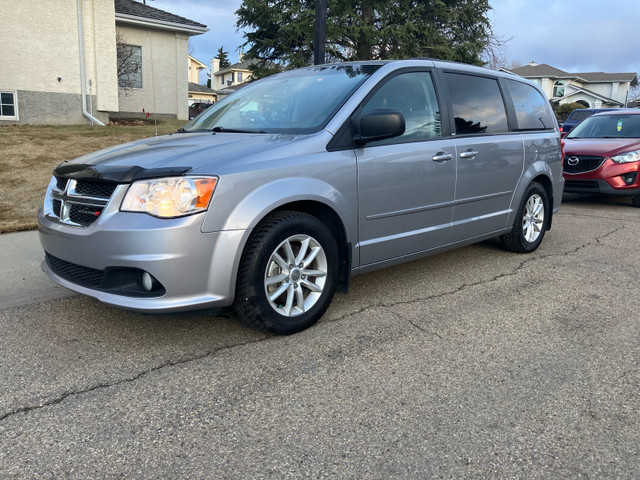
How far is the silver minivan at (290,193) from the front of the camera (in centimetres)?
302

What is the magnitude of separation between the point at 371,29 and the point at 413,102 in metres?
16.7

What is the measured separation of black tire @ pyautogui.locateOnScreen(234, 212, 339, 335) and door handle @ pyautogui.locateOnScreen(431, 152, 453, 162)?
1217 mm

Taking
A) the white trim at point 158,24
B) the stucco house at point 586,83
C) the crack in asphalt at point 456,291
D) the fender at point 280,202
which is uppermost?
the stucco house at point 586,83

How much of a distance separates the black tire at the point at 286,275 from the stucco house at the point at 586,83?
202 feet

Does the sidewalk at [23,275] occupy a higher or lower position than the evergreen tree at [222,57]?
lower

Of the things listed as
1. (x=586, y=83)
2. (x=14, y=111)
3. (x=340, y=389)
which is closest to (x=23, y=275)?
(x=340, y=389)

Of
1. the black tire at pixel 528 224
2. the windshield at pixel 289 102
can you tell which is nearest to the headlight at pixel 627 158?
the black tire at pixel 528 224

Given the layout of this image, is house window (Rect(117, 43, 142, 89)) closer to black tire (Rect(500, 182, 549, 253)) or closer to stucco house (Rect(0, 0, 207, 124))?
stucco house (Rect(0, 0, 207, 124))

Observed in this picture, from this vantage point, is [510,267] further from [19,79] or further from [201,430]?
[19,79]

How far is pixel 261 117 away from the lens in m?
4.17

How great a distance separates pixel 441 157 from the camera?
14.1 feet

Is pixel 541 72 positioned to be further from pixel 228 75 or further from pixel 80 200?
pixel 80 200

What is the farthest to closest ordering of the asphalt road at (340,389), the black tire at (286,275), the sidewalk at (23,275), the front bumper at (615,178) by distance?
1. the front bumper at (615,178)
2. the sidewalk at (23,275)
3. the black tire at (286,275)
4. the asphalt road at (340,389)

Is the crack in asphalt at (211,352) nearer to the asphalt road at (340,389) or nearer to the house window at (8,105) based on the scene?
the asphalt road at (340,389)
